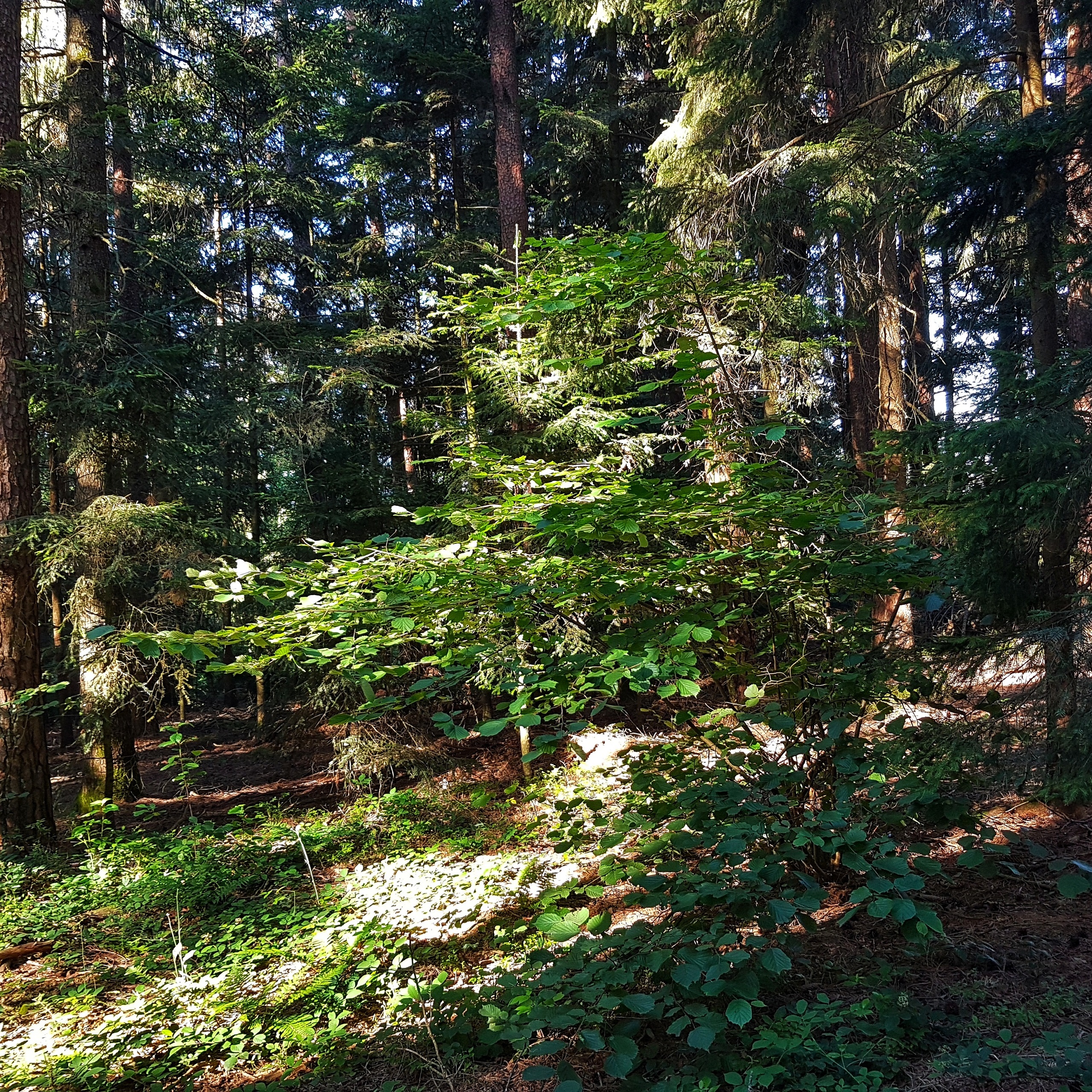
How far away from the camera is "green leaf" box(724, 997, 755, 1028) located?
6.81 ft

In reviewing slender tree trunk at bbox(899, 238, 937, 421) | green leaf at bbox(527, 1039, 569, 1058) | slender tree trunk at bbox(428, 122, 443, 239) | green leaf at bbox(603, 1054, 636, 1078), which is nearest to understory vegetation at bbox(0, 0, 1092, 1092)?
green leaf at bbox(603, 1054, 636, 1078)

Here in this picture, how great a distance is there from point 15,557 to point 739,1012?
7.31m

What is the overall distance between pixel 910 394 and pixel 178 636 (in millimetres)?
10861

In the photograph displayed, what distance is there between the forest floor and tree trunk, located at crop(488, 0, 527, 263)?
7.34 meters

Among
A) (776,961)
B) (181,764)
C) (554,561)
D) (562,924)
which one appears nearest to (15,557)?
(181,764)

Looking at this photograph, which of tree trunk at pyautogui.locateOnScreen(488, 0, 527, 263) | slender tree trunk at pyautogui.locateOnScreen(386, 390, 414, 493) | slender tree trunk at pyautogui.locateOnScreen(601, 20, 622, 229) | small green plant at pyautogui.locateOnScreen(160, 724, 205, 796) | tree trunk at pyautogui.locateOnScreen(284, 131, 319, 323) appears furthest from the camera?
tree trunk at pyautogui.locateOnScreen(284, 131, 319, 323)

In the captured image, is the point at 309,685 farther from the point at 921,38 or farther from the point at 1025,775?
the point at 921,38

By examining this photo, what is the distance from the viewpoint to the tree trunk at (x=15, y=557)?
6.39 m

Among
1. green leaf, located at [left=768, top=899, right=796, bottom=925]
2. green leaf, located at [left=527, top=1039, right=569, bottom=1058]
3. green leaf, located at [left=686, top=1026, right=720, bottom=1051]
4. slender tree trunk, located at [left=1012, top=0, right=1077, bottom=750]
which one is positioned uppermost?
slender tree trunk, located at [left=1012, top=0, right=1077, bottom=750]

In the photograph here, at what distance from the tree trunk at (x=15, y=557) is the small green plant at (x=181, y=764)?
114 cm

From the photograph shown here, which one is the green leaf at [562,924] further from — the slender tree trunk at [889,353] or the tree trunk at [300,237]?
the tree trunk at [300,237]

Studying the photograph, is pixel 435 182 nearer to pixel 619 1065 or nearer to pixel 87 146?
pixel 87 146

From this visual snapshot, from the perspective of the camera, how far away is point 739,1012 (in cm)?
214

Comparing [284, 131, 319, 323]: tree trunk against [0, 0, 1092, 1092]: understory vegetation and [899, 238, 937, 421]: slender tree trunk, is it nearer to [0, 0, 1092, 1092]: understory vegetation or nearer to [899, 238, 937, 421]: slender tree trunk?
[0, 0, 1092, 1092]: understory vegetation
